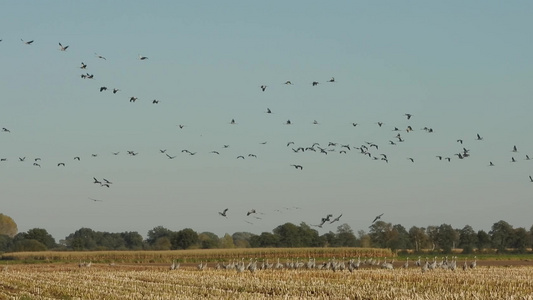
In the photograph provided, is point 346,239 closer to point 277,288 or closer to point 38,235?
point 38,235

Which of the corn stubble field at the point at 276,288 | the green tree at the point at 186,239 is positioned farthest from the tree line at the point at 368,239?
the corn stubble field at the point at 276,288

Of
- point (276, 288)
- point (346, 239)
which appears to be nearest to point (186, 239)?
point (346, 239)

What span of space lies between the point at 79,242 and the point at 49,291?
133 m

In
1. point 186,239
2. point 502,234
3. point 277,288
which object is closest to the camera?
point 277,288

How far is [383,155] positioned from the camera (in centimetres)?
4909

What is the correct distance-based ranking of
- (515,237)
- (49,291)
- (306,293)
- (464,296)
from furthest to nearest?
(515,237) → (49,291) → (306,293) → (464,296)

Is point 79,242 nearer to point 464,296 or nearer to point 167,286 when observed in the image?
point 167,286

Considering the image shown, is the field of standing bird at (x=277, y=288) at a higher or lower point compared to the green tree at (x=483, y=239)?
lower

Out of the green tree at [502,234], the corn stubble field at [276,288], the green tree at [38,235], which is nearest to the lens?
the corn stubble field at [276,288]

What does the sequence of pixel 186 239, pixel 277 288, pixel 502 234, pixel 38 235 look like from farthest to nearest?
pixel 38 235
pixel 502 234
pixel 186 239
pixel 277 288

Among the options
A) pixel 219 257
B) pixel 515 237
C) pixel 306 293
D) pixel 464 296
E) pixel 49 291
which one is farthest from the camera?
pixel 515 237

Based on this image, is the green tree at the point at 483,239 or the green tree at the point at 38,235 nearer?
the green tree at the point at 483,239

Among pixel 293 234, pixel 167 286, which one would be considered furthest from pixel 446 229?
pixel 167 286

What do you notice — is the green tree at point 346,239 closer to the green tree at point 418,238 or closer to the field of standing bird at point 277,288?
the green tree at point 418,238
